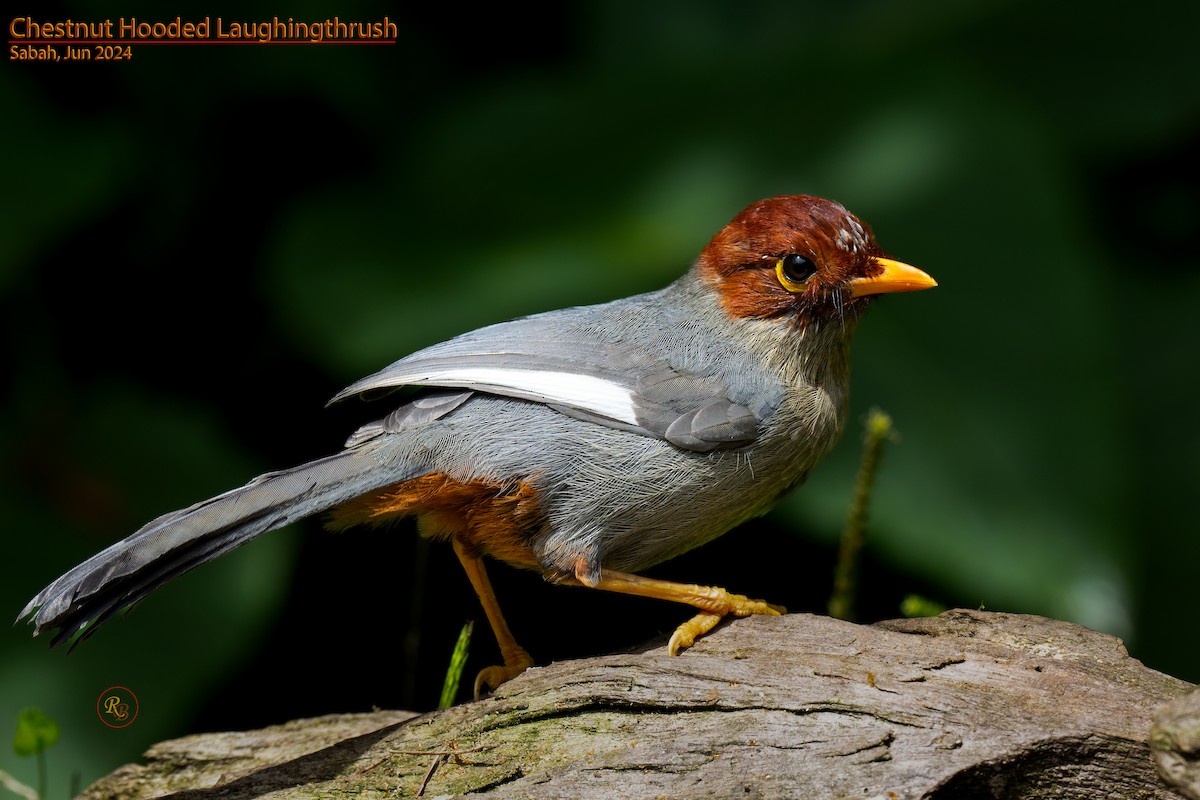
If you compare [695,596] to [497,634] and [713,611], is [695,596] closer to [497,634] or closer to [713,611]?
[713,611]

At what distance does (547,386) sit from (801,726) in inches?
41.8

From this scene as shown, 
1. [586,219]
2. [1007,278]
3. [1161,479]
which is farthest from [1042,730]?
[1161,479]

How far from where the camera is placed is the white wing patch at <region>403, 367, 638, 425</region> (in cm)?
304

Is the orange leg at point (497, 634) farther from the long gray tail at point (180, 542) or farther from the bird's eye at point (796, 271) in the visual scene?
the bird's eye at point (796, 271)

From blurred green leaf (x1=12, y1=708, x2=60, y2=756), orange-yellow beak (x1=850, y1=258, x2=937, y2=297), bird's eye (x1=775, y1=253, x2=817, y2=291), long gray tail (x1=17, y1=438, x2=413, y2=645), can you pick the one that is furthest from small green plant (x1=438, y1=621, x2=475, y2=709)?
orange-yellow beak (x1=850, y1=258, x2=937, y2=297)

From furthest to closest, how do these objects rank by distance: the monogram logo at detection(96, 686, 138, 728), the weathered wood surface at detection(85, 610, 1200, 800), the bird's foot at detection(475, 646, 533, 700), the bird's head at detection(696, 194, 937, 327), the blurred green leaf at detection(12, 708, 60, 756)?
1. the monogram logo at detection(96, 686, 138, 728)
2. the bird's foot at detection(475, 646, 533, 700)
3. the bird's head at detection(696, 194, 937, 327)
4. the blurred green leaf at detection(12, 708, 60, 756)
5. the weathered wood surface at detection(85, 610, 1200, 800)

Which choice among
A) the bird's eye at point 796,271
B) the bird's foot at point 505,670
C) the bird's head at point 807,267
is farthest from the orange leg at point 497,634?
the bird's eye at point 796,271

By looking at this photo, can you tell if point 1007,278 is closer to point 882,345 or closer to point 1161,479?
point 882,345

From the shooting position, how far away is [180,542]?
2639mm

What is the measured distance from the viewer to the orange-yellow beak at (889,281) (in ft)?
10.6

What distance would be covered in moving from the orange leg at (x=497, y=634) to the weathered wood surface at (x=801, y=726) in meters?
0.42

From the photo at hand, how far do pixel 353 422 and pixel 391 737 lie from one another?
71.2 inches

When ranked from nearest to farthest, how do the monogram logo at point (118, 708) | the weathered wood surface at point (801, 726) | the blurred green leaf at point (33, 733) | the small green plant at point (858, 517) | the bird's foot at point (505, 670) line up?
the weathered wood surface at point (801, 726)
the blurred green leaf at point (33, 733)
the small green plant at point (858, 517)
the bird's foot at point (505, 670)
the monogram logo at point (118, 708)

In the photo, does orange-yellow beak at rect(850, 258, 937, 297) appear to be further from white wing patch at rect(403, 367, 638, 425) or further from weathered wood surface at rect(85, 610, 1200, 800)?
weathered wood surface at rect(85, 610, 1200, 800)
